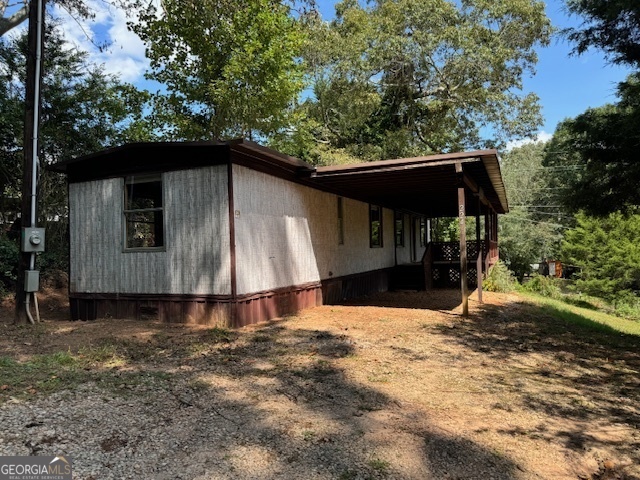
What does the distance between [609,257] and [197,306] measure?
26.1 meters

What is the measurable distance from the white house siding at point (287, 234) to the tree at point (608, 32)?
213 inches

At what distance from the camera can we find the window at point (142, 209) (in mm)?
7758

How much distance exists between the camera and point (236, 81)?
15188 millimetres

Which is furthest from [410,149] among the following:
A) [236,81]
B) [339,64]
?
[236,81]

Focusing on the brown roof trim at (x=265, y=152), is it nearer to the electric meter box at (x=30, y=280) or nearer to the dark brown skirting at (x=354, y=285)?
the dark brown skirting at (x=354, y=285)

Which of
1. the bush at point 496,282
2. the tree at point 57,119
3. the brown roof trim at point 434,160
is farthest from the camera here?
the bush at point 496,282

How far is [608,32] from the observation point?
6676mm

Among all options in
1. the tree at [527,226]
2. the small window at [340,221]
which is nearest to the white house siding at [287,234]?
the small window at [340,221]

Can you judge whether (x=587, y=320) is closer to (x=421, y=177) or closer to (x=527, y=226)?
(x=421, y=177)

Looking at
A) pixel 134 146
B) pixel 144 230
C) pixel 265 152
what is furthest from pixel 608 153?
pixel 144 230

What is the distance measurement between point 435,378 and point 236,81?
1313 centimetres

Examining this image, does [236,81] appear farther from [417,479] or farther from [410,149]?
[417,479]

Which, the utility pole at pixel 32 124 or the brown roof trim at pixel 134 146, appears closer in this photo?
the brown roof trim at pixel 134 146

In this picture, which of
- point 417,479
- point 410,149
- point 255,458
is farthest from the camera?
point 410,149
